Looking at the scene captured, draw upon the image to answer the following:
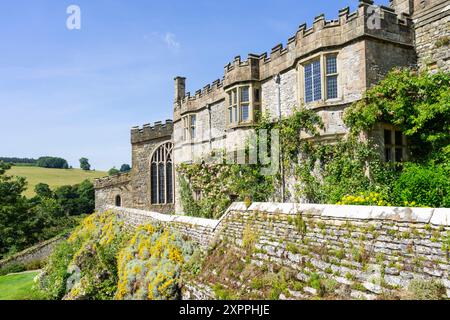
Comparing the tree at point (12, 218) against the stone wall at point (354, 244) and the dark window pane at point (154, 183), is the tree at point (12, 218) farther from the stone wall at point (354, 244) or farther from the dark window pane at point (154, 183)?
the stone wall at point (354, 244)

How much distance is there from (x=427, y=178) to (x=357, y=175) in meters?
2.96

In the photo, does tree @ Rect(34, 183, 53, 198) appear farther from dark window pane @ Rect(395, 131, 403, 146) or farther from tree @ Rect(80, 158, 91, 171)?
dark window pane @ Rect(395, 131, 403, 146)

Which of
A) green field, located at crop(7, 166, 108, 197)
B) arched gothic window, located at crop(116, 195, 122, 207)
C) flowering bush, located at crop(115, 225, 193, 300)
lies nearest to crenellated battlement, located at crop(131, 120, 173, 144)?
arched gothic window, located at crop(116, 195, 122, 207)

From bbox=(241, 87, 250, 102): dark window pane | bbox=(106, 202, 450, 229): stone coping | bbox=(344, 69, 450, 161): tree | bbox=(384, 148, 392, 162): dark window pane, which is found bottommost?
bbox=(106, 202, 450, 229): stone coping

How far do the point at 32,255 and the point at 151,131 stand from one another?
1585cm

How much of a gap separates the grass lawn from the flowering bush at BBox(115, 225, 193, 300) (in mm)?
9420


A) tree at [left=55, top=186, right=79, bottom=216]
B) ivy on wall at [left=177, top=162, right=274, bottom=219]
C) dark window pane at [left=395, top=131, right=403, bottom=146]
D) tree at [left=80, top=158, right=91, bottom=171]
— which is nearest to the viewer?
dark window pane at [left=395, top=131, right=403, bottom=146]

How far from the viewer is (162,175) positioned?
2959 cm

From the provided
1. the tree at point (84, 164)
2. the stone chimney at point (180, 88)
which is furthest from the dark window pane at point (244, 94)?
the tree at point (84, 164)

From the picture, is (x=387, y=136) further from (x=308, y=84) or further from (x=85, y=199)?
(x=85, y=199)

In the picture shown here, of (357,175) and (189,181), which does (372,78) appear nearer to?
(357,175)

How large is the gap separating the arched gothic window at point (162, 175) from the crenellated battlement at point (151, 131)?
Answer: 40.2 inches

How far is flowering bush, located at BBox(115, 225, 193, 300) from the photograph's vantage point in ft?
33.1
